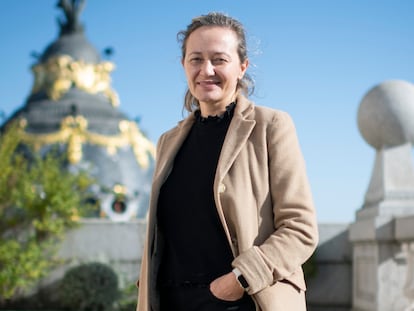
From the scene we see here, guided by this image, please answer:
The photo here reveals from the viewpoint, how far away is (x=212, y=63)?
7.20 feet

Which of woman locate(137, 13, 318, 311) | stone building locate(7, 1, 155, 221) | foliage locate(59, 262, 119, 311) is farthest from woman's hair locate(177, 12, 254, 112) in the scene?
stone building locate(7, 1, 155, 221)

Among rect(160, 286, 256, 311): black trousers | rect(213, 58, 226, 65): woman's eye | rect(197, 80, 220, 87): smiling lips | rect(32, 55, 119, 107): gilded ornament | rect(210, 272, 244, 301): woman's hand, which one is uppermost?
rect(32, 55, 119, 107): gilded ornament

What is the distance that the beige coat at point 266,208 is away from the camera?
198 centimetres

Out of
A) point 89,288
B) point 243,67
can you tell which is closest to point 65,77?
point 89,288

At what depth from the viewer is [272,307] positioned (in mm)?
1979

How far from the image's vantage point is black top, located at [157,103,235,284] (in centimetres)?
209

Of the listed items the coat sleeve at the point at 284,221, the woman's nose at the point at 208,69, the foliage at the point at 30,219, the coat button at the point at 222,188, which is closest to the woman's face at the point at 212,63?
the woman's nose at the point at 208,69

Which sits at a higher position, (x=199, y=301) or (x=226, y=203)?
(x=226, y=203)

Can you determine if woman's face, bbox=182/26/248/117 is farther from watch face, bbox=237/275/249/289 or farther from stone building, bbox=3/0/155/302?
stone building, bbox=3/0/155/302

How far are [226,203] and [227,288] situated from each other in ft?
0.87

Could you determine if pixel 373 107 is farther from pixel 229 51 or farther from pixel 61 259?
pixel 229 51

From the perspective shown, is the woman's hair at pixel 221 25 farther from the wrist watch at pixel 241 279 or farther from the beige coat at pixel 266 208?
the wrist watch at pixel 241 279

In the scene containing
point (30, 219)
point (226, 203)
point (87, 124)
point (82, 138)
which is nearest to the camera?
point (226, 203)

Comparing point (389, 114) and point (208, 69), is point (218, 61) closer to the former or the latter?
point (208, 69)
